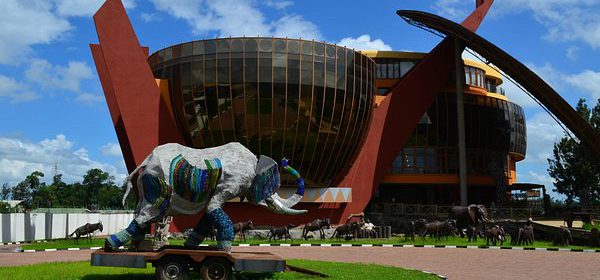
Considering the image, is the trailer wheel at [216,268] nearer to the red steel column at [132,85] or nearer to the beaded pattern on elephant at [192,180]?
the beaded pattern on elephant at [192,180]

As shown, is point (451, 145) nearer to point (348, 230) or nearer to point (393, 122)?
point (393, 122)

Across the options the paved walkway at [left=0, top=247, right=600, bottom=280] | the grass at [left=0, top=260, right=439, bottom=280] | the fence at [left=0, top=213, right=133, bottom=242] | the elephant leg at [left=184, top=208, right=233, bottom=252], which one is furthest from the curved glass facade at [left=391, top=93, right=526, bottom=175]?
the elephant leg at [left=184, top=208, right=233, bottom=252]

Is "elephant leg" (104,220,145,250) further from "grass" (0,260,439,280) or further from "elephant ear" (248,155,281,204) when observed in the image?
"elephant ear" (248,155,281,204)

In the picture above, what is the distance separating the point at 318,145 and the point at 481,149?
72.3 feet

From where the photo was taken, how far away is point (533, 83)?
45.2 m

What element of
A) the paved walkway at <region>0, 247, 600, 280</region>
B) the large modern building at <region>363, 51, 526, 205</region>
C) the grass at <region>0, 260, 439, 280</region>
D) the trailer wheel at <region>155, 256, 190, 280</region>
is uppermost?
the large modern building at <region>363, 51, 526, 205</region>

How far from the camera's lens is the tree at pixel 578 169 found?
61.2 meters

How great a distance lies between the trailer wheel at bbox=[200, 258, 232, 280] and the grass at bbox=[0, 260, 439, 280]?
1166 mm

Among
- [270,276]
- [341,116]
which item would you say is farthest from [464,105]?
[270,276]

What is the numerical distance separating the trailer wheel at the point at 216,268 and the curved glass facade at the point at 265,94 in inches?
1043

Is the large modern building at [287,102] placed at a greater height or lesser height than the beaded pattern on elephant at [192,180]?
greater

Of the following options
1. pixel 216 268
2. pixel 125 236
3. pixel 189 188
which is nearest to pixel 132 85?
pixel 125 236

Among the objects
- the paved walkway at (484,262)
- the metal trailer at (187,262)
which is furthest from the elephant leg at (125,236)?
the paved walkway at (484,262)

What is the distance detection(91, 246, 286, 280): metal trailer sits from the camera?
14.4 m
